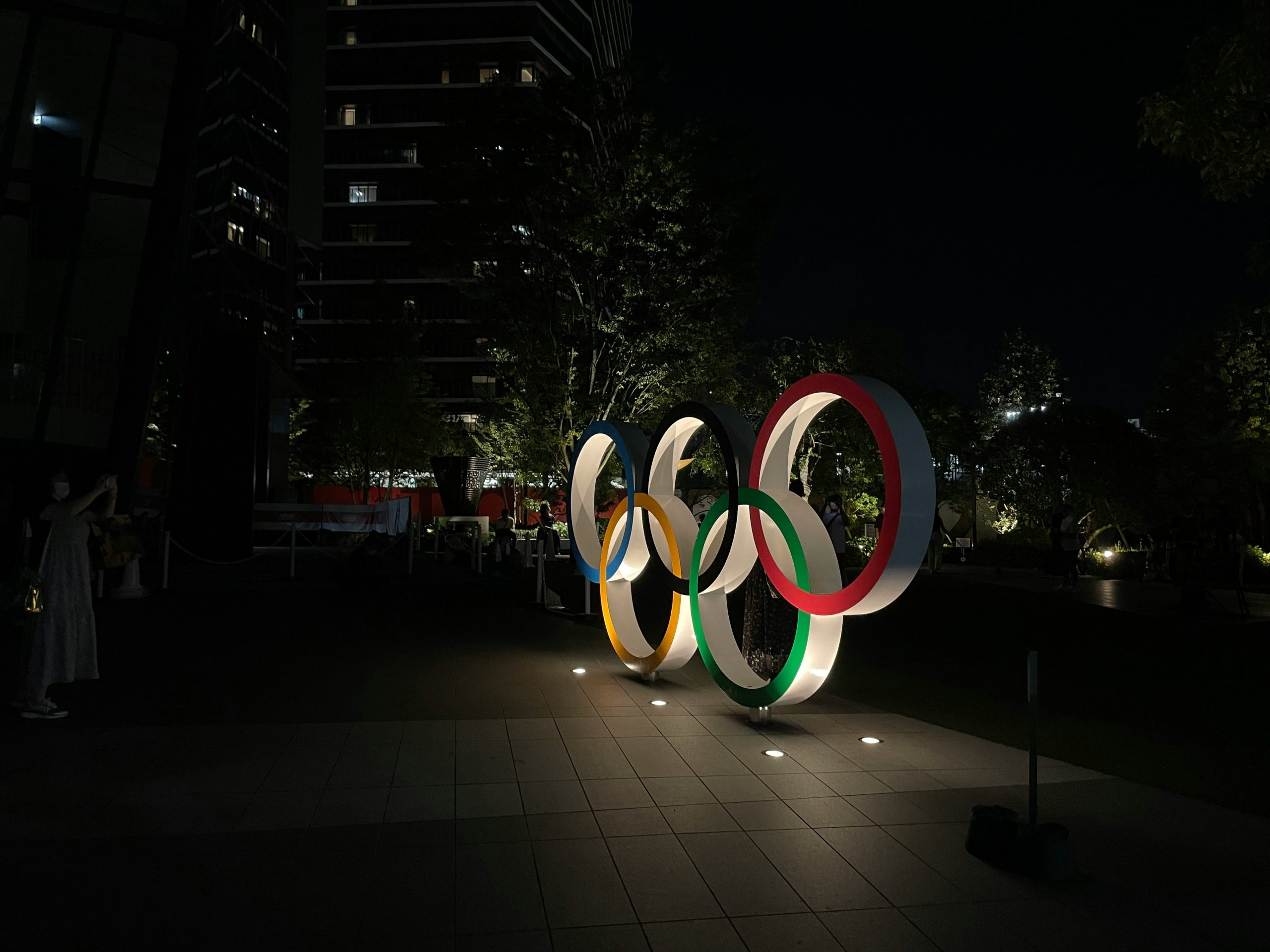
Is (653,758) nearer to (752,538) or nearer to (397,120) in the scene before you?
(752,538)

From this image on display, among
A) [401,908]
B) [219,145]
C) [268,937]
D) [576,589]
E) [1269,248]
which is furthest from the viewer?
[219,145]

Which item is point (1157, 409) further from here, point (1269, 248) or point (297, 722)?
point (297, 722)

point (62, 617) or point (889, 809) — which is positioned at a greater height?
point (62, 617)

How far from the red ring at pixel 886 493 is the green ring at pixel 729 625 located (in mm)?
118

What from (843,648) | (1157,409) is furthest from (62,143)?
(1157,409)

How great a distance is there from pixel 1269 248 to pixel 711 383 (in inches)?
565

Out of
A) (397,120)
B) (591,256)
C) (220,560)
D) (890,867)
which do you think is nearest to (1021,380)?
(591,256)

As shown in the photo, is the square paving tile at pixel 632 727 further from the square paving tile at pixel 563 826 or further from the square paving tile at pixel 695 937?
the square paving tile at pixel 695 937

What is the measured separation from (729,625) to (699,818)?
2786 mm

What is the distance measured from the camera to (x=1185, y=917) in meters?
3.73

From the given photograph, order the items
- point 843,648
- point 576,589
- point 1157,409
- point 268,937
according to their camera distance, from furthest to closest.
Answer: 1. point 1157,409
2. point 576,589
3. point 843,648
4. point 268,937

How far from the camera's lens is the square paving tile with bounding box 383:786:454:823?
4.89 m

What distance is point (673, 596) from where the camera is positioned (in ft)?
30.0

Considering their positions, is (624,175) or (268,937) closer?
(268,937)
